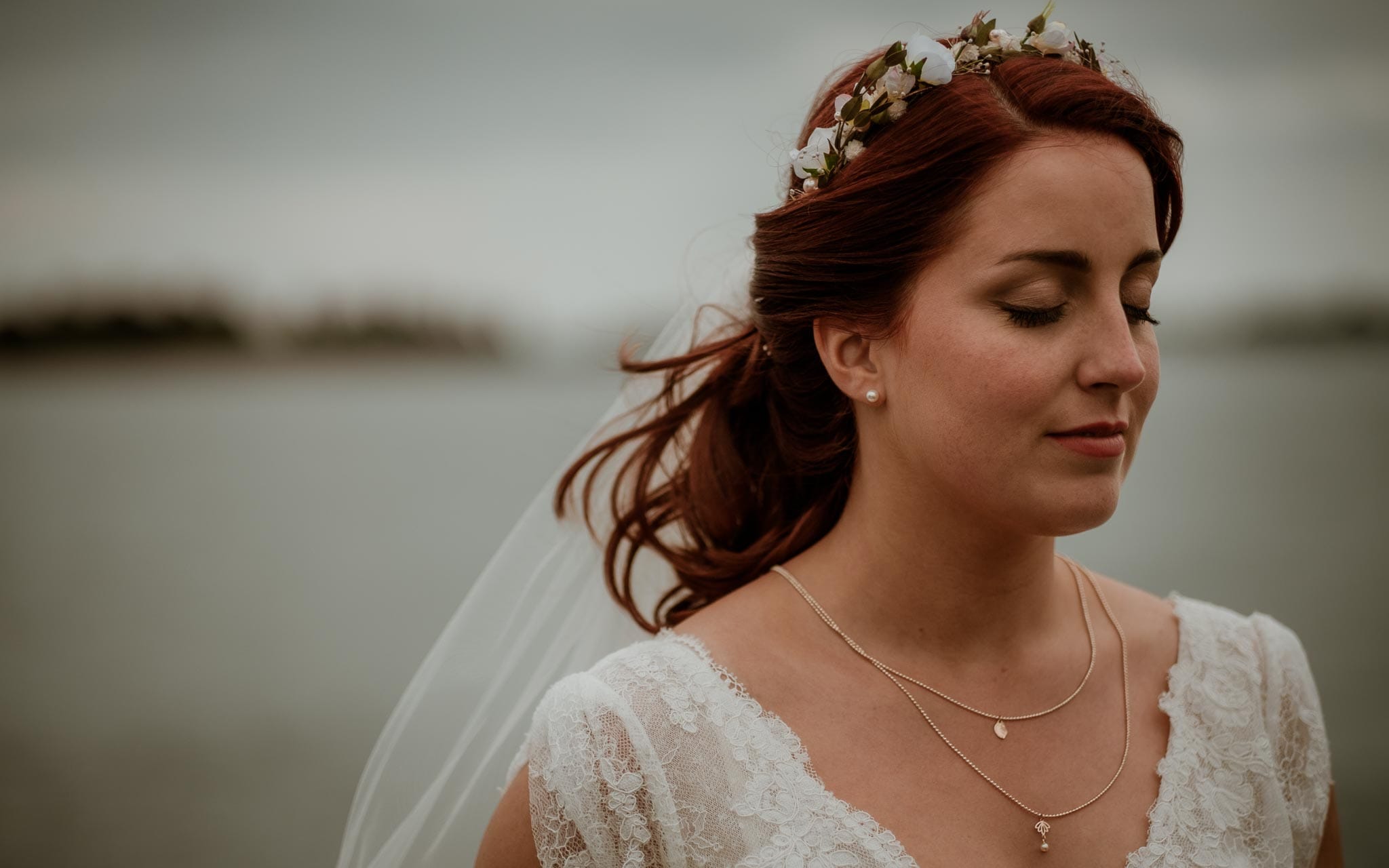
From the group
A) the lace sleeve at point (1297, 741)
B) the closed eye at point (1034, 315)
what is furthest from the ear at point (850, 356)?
the lace sleeve at point (1297, 741)

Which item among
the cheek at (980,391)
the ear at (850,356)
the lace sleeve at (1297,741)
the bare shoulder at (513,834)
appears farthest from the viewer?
the lace sleeve at (1297,741)

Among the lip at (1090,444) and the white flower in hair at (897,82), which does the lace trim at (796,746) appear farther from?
the white flower in hair at (897,82)

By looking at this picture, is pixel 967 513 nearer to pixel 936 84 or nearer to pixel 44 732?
pixel 936 84

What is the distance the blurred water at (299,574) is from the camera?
244 inches

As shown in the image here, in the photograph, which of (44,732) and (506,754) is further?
(44,732)

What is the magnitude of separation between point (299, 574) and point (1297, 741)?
21.9 ft

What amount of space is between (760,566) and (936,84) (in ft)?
3.31

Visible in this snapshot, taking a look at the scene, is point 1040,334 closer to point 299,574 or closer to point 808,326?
point 808,326

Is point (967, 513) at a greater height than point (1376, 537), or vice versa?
point (967, 513)

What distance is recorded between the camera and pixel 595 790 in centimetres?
182

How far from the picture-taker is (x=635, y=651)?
2018 mm

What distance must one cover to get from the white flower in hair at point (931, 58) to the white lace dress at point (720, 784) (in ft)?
3.61

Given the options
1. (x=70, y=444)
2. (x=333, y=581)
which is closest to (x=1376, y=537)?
(x=333, y=581)

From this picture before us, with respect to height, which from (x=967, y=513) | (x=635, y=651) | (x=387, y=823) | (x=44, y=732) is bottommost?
(x=44, y=732)
